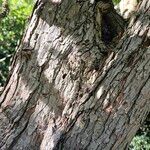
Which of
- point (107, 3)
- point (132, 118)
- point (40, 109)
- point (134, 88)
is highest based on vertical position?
point (107, 3)

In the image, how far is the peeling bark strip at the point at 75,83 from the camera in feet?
8.77

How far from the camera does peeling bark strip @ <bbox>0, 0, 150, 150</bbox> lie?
105 inches

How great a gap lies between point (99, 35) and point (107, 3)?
29 centimetres

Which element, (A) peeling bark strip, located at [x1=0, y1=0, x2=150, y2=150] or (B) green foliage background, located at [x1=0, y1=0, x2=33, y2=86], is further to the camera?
(B) green foliage background, located at [x1=0, y1=0, x2=33, y2=86]

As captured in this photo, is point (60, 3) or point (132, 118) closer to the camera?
point (132, 118)

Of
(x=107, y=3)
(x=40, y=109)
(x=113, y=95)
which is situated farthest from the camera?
(x=107, y=3)

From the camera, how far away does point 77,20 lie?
2963 millimetres

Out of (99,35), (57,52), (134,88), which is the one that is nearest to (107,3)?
(99,35)

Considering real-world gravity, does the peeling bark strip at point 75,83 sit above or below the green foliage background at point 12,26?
below

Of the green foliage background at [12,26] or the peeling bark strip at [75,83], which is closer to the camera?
the peeling bark strip at [75,83]

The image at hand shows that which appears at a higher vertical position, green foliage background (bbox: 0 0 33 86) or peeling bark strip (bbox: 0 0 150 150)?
green foliage background (bbox: 0 0 33 86)

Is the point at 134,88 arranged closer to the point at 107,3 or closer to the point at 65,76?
the point at 65,76

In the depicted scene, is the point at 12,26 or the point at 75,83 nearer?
the point at 75,83

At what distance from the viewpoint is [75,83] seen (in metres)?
2.87
